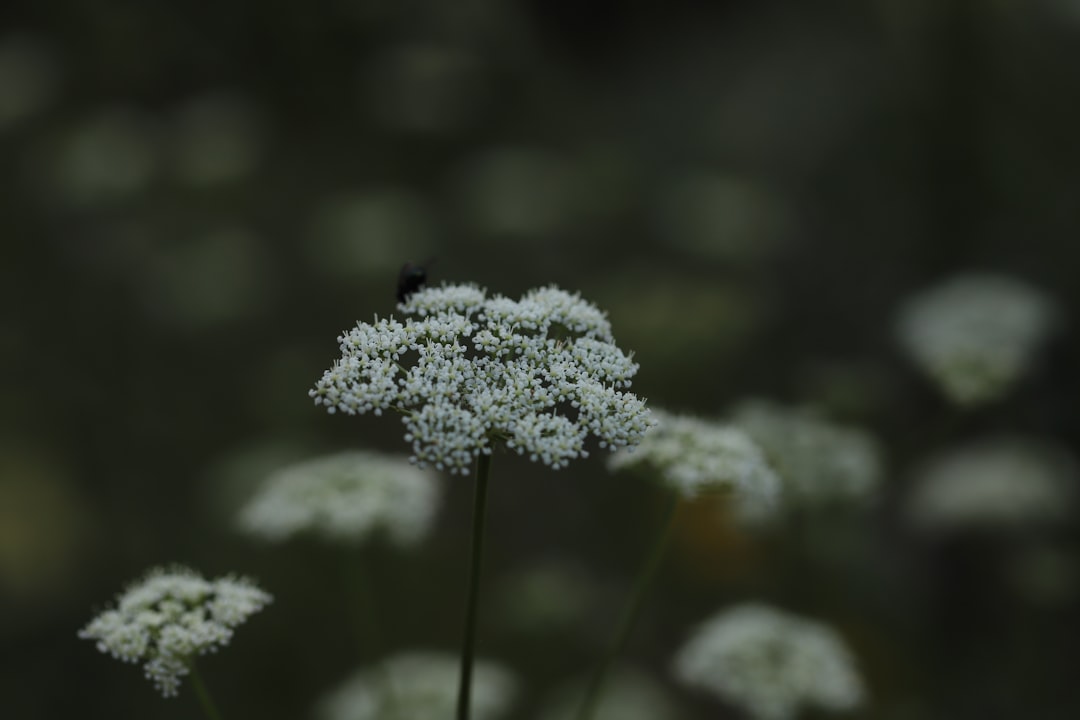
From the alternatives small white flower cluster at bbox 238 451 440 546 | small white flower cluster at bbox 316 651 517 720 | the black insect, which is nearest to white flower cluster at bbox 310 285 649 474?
the black insect

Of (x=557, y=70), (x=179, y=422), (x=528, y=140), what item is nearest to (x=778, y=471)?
(x=179, y=422)

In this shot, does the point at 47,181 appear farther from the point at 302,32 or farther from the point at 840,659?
the point at 840,659

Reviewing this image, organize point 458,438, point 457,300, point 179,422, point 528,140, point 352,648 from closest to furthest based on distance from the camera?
point 458,438
point 457,300
point 352,648
point 179,422
point 528,140

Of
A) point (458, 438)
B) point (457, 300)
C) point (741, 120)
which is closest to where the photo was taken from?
point (458, 438)

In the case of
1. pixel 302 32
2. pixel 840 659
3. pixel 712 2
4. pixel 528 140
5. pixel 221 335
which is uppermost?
pixel 712 2

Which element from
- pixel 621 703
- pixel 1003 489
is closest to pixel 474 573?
pixel 621 703

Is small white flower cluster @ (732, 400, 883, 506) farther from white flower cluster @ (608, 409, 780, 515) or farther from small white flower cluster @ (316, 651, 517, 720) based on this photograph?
small white flower cluster @ (316, 651, 517, 720)

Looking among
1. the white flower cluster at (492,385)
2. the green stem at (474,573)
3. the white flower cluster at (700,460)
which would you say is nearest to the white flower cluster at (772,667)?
the white flower cluster at (700,460)
